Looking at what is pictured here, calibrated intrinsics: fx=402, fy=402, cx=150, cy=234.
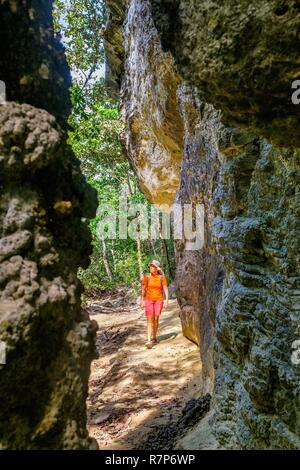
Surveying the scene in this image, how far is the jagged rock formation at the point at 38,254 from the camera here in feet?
7.47

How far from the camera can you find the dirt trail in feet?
19.6

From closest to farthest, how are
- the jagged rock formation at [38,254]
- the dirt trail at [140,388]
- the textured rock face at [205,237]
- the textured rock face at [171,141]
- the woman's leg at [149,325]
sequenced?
the jagged rock formation at [38,254] → the dirt trail at [140,388] → the textured rock face at [205,237] → the textured rock face at [171,141] → the woman's leg at [149,325]

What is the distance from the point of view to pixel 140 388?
→ 7789mm

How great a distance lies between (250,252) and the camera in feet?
13.2

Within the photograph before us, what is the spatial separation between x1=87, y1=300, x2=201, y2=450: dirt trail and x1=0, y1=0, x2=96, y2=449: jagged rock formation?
3.25 m

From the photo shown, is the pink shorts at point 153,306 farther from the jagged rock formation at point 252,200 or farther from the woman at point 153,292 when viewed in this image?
the jagged rock formation at point 252,200

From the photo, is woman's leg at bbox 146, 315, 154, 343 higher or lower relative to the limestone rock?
lower

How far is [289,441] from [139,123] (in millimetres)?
11853

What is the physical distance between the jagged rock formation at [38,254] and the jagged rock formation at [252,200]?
1062 mm

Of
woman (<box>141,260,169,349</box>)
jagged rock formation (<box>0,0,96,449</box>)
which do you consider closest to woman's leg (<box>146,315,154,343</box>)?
woman (<box>141,260,169,349</box>)

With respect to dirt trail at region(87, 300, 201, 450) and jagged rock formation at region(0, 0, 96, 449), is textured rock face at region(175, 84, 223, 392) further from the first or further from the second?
jagged rock formation at region(0, 0, 96, 449)

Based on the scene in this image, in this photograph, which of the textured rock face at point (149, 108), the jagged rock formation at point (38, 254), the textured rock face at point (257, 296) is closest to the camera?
the jagged rock formation at point (38, 254)

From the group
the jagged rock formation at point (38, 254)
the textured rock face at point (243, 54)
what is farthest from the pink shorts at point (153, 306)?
the textured rock face at point (243, 54)

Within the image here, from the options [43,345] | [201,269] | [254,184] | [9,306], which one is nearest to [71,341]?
[43,345]
